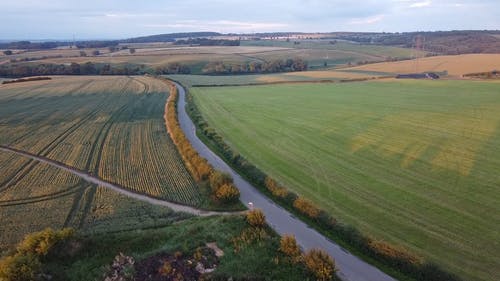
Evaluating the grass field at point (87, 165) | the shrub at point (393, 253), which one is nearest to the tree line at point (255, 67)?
the grass field at point (87, 165)

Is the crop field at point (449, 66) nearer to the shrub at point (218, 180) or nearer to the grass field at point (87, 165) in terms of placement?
the grass field at point (87, 165)

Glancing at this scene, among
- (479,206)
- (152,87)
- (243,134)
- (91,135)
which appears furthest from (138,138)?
(152,87)

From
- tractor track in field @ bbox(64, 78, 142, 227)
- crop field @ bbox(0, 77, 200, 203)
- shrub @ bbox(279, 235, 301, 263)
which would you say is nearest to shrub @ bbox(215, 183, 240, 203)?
crop field @ bbox(0, 77, 200, 203)

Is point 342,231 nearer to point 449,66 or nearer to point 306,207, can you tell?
point 306,207

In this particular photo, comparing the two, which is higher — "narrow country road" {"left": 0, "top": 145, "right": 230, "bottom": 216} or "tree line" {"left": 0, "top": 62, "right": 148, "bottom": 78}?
"tree line" {"left": 0, "top": 62, "right": 148, "bottom": 78}

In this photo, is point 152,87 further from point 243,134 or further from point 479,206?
point 479,206

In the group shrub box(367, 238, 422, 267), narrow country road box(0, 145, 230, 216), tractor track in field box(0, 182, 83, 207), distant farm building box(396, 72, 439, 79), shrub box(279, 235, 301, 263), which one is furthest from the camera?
distant farm building box(396, 72, 439, 79)

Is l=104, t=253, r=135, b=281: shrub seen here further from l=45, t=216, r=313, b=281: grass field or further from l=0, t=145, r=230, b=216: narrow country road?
l=0, t=145, r=230, b=216: narrow country road
